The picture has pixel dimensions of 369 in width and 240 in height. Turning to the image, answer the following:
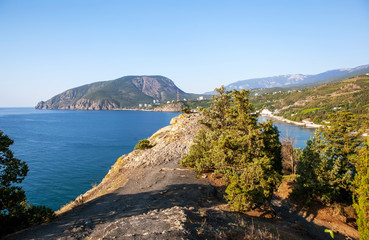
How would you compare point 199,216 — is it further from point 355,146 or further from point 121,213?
point 355,146

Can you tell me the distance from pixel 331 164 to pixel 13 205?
27.4m

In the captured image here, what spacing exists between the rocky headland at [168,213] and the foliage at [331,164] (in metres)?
2.31

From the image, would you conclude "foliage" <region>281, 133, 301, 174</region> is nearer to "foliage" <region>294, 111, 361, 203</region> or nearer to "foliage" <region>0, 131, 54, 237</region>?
"foliage" <region>294, 111, 361, 203</region>

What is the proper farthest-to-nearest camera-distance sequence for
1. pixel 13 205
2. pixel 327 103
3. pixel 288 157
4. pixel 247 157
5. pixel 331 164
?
pixel 327 103 → pixel 288 157 → pixel 331 164 → pixel 247 157 → pixel 13 205

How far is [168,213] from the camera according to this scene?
35.2ft

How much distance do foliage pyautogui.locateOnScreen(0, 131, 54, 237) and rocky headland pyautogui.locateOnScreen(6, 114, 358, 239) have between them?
1024 millimetres

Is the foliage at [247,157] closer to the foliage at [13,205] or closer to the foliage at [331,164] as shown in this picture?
the foliage at [331,164]

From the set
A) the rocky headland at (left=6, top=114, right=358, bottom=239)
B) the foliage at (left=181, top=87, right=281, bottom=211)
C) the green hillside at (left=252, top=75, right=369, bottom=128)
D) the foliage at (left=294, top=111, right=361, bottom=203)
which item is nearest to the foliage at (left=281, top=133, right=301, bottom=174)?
the rocky headland at (left=6, top=114, right=358, bottom=239)

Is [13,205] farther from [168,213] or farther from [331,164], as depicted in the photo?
[331,164]

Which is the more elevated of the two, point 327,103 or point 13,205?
point 13,205

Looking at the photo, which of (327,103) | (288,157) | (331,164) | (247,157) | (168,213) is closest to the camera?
(168,213)

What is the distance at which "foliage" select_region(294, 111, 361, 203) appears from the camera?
18938mm

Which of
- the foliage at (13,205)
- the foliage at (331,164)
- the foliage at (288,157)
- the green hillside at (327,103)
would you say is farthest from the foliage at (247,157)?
the green hillside at (327,103)

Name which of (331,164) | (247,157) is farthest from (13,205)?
(331,164)
